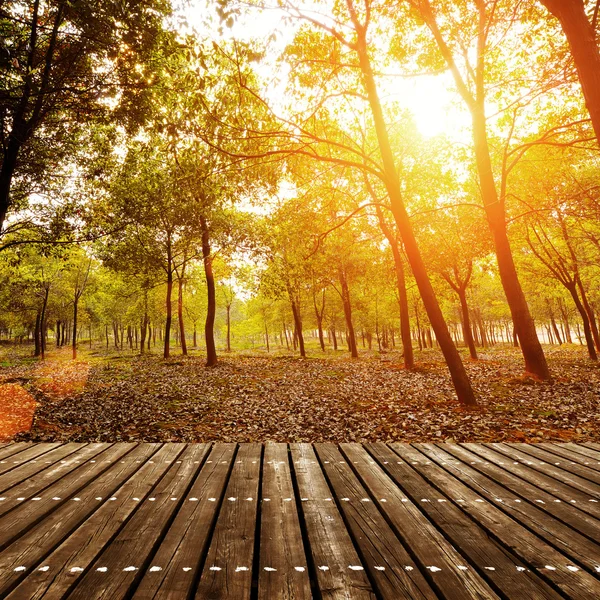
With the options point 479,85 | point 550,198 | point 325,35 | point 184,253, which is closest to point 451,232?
point 550,198

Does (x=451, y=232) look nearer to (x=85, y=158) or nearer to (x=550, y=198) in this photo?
(x=550, y=198)

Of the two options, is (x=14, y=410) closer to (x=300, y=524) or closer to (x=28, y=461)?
(x=28, y=461)

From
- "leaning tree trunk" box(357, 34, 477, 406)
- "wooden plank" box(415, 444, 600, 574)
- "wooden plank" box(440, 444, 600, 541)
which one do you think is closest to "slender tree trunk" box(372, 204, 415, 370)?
"leaning tree trunk" box(357, 34, 477, 406)

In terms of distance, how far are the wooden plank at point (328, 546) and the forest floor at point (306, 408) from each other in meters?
5.55

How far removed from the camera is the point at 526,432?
917 cm

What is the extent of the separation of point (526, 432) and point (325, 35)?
14.8 m

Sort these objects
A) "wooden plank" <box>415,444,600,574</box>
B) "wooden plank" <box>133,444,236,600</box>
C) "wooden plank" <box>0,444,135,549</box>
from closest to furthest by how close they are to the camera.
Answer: "wooden plank" <box>133,444,236,600</box> → "wooden plank" <box>415,444,600,574</box> → "wooden plank" <box>0,444,135,549</box>

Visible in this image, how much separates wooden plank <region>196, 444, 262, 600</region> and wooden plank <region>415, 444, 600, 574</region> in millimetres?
2385

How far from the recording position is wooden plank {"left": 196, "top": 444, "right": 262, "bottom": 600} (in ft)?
8.39

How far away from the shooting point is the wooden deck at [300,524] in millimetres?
2619

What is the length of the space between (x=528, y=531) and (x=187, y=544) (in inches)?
129

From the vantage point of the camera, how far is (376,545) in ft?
10.3

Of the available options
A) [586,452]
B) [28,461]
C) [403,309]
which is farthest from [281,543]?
[403,309]

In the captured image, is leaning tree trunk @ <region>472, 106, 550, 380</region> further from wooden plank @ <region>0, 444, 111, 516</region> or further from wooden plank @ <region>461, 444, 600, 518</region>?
wooden plank @ <region>0, 444, 111, 516</region>
